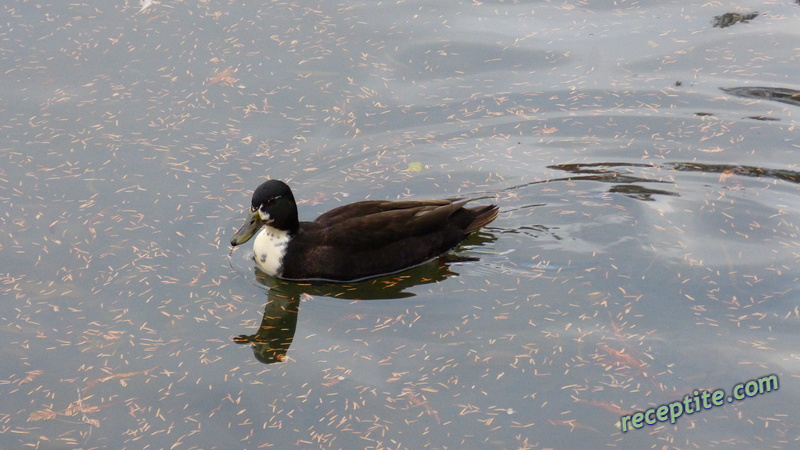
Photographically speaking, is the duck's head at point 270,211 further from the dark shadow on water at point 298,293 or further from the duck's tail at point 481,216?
the duck's tail at point 481,216

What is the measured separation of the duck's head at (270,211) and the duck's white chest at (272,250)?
57 mm

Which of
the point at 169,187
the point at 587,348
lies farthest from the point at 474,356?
the point at 169,187

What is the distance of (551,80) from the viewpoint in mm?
9031

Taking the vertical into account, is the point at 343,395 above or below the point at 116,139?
below

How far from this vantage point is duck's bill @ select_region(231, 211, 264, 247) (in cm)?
700

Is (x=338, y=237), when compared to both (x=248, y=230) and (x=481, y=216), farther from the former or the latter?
(x=481, y=216)

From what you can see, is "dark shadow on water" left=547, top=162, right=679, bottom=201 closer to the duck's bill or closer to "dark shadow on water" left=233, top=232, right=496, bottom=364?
"dark shadow on water" left=233, top=232, right=496, bottom=364

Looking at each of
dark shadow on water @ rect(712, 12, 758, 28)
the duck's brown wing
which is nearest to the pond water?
dark shadow on water @ rect(712, 12, 758, 28)

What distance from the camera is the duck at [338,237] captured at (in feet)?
23.0

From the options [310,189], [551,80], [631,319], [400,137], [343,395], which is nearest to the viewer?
[343,395]

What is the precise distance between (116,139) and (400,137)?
2.42 metres

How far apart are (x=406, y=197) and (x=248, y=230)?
4.47ft

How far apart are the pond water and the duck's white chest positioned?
0.14 m

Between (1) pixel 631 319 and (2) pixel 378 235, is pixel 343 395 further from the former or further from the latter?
(1) pixel 631 319
